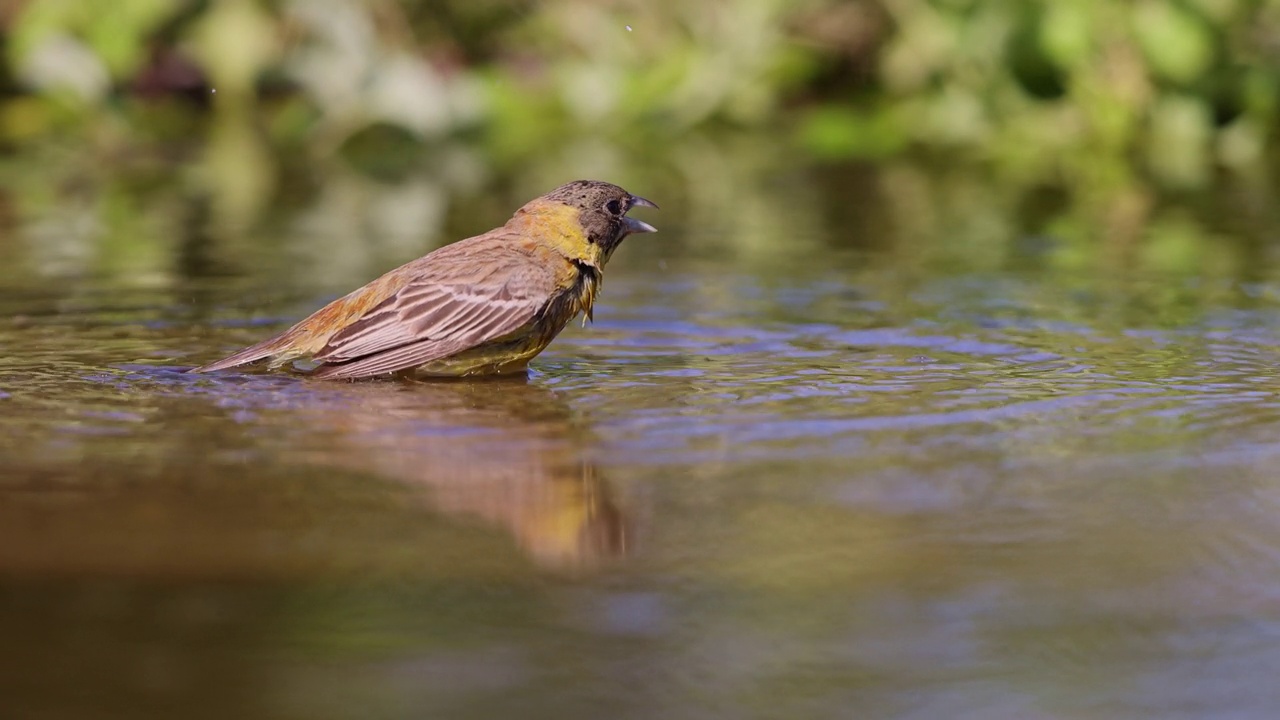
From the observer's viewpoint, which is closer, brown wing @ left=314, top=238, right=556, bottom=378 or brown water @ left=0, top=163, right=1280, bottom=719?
brown water @ left=0, top=163, right=1280, bottom=719

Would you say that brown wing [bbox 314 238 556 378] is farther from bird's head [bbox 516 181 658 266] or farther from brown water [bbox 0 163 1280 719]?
bird's head [bbox 516 181 658 266]

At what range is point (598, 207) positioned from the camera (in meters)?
6.64

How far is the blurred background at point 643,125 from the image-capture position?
9688 mm

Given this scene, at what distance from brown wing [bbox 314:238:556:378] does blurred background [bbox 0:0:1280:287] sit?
7.09ft

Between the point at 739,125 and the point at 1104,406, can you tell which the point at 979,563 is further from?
the point at 739,125

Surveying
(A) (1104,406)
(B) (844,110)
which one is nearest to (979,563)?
(A) (1104,406)

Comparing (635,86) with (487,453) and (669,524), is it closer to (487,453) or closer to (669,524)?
(487,453)

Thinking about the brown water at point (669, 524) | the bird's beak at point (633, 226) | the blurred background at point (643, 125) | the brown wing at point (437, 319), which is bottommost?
the brown water at point (669, 524)

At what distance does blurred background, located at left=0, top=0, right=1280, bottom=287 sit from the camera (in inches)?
381

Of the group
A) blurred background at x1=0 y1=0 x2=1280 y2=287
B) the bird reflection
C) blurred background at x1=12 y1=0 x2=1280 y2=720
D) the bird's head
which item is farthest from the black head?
blurred background at x1=0 y1=0 x2=1280 y2=287

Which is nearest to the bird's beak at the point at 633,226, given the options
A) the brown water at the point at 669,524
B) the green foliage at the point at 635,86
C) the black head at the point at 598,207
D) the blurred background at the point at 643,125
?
the black head at the point at 598,207

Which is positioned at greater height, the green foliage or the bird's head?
the green foliage

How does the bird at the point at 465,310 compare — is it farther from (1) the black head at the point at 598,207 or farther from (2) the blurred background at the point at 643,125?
(2) the blurred background at the point at 643,125

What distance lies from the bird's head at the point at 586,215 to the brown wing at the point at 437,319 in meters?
0.36
